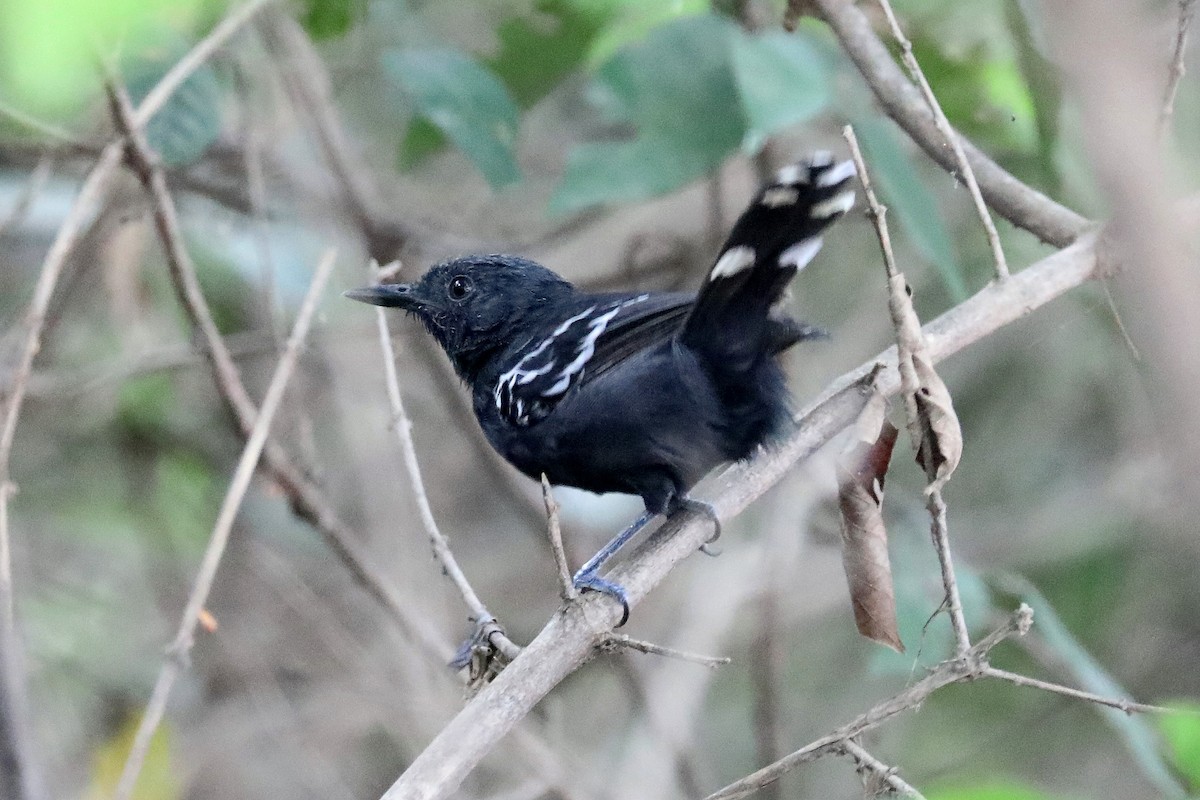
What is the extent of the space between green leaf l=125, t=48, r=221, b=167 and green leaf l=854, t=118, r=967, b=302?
5.41 feet

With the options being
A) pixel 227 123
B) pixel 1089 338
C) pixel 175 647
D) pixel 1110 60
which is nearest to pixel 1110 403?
pixel 1089 338

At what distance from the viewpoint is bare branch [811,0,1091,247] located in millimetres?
2799

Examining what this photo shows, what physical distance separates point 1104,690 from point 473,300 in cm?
186

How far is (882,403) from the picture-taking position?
2.21 metres

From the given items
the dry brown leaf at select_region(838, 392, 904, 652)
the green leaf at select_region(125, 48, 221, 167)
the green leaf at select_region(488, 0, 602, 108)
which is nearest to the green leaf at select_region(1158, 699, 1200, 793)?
the dry brown leaf at select_region(838, 392, 904, 652)

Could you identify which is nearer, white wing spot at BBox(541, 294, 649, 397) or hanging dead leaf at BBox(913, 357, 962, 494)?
hanging dead leaf at BBox(913, 357, 962, 494)

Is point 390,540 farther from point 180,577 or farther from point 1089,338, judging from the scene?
point 1089,338

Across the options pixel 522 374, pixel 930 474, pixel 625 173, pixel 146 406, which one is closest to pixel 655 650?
pixel 930 474

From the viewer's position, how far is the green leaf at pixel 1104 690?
2.65 m

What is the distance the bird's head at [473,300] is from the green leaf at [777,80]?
0.87m

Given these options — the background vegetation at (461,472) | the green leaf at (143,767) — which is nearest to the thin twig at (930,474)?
the background vegetation at (461,472)

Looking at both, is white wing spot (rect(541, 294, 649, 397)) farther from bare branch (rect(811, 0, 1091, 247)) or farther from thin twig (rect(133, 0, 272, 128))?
thin twig (rect(133, 0, 272, 128))

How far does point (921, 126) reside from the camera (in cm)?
282

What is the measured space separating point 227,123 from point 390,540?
5.49ft
